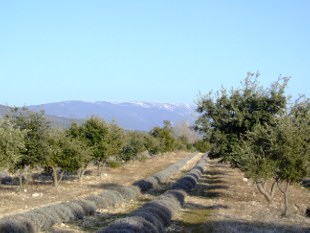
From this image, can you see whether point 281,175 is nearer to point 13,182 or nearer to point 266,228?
point 266,228

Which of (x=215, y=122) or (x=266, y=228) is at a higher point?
(x=215, y=122)

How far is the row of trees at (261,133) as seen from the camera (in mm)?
26000

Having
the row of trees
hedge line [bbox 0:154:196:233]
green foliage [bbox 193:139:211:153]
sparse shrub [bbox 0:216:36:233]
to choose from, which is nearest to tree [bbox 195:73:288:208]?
the row of trees

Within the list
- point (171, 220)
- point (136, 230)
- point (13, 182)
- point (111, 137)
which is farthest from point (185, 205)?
point (111, 137)

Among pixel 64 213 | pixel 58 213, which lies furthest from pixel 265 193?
pixel 58 213

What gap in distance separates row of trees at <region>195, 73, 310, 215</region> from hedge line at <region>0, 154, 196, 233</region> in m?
Result: 7.59

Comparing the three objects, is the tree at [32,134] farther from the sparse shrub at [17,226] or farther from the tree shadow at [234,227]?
the sparse shrub at [17,226]

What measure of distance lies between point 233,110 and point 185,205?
831 cm

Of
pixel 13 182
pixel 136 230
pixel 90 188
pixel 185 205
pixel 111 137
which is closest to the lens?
pixel 136 230

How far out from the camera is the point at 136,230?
16.9 meters

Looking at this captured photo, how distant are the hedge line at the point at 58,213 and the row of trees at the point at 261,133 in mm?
7593

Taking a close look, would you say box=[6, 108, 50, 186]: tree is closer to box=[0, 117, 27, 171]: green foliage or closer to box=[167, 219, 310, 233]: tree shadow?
box=[0, 117, 27, 171]: green foliage

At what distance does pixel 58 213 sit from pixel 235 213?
9.34 m

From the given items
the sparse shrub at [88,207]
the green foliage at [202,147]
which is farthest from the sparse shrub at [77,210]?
the green foliage at [202,147]
